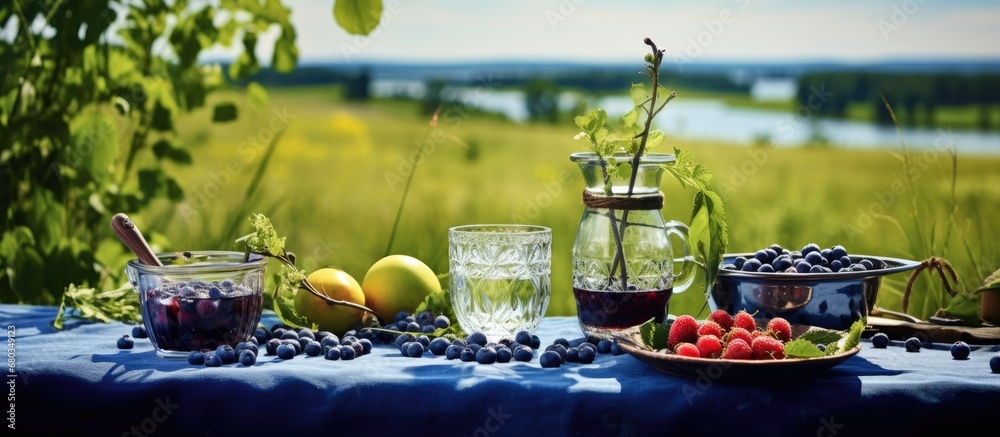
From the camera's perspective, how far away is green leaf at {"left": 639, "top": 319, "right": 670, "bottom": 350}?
170cm

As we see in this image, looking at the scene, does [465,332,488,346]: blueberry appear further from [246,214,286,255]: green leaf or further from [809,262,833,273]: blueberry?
[809,262,833,273]: blueberry

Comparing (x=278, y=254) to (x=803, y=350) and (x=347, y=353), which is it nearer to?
(x=347, y=353)

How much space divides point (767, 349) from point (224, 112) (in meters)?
2.07

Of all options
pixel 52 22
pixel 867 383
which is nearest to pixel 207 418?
pixel 867 383

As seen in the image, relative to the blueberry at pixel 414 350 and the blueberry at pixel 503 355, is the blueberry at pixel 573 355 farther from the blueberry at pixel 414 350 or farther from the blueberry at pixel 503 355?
the blueberry at pixel 414 350

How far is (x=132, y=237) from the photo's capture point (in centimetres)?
186

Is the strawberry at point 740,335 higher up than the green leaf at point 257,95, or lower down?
lower down

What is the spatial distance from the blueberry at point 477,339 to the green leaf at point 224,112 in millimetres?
1524

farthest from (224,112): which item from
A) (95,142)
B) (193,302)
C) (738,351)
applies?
(738,351)

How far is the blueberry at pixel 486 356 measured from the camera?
1767 millimetres

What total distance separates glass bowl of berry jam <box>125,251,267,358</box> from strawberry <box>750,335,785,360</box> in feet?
3.08

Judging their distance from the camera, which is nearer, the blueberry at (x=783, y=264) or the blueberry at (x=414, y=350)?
the blueberry at (x=414, y=350)

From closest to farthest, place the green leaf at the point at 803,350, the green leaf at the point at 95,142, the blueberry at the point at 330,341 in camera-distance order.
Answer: the green leaf at the point at 803,350 → the blueberry at the point at 330,341 → the green leaf at the point at 95,142

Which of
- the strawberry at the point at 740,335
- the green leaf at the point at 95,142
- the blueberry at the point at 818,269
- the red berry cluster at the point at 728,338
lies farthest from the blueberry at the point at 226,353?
the green leaf at the point at 95,142
